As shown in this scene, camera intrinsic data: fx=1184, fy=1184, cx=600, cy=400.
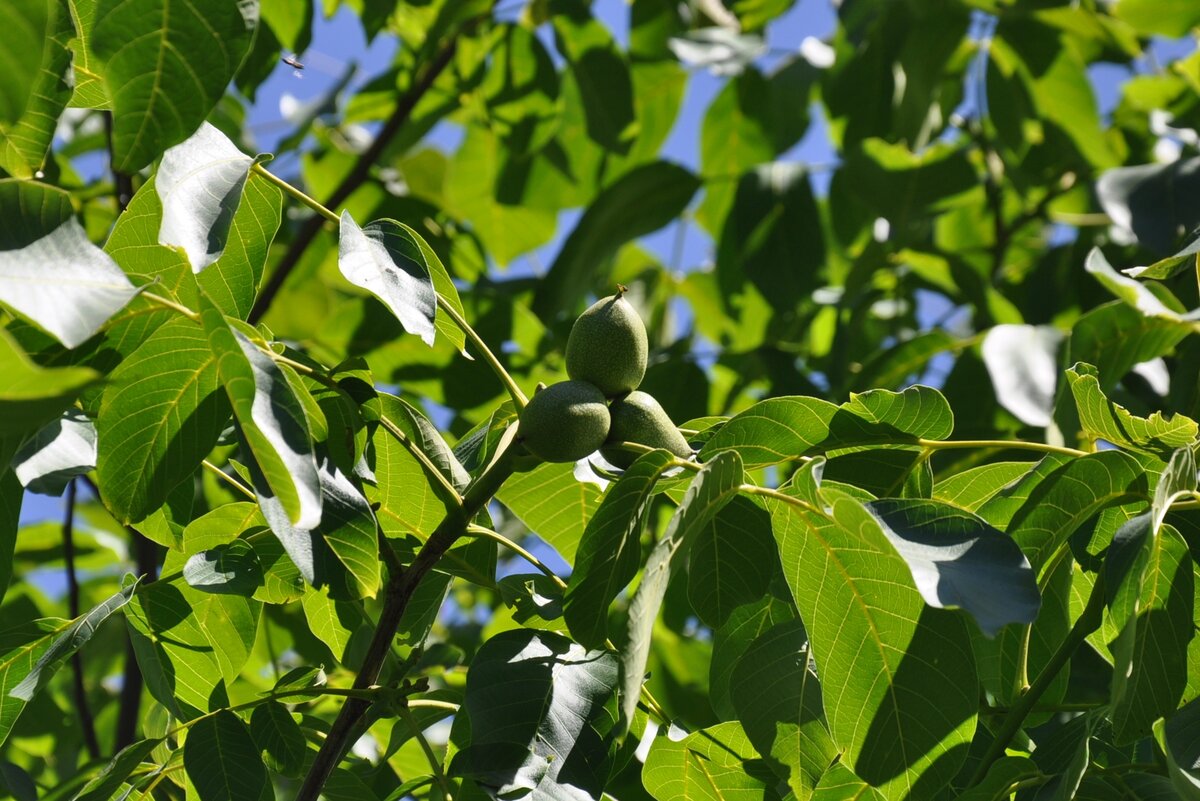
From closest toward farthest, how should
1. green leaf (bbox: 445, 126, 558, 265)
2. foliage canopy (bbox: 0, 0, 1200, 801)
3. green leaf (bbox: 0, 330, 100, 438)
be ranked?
green leaf (bbox: 0, 330, 100, 438), foliage canopy (bbox: 0, 0, 1200, 801), green leaf (bbox: 445, 126, 558, 265)

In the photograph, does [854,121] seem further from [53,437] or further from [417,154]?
[53,437]

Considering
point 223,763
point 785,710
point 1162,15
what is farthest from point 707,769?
point 1162,15

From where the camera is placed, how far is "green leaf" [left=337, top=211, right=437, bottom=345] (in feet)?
3.32

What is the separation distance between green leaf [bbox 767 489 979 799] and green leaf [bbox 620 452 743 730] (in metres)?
0.09

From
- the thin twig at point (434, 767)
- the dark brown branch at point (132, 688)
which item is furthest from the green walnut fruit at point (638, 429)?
the dark brown branch at point (132, 688)

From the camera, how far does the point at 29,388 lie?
27.7 inches

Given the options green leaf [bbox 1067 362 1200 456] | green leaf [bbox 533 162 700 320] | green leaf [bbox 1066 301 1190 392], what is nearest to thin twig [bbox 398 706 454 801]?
green leaf [bbox 1067 362 1200 456]

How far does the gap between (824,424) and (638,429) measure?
0.18 meters

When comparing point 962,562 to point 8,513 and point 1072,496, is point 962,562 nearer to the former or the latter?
point 1072,496

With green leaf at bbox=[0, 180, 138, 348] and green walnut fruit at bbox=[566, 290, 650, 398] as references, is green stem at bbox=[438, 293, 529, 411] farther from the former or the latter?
green leaf at bbox=[0, 180, 138, 348]

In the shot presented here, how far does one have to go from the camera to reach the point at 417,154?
11.4 feet

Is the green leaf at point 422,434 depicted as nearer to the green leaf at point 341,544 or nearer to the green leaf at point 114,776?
the green leaf at point 341,544

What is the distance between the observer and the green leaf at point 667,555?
85cm

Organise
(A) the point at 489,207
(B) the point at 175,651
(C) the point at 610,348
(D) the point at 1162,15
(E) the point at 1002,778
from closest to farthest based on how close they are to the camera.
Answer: (E) the point at 1002,778 → (C) the point at 610,348 → (B) the point at 175,651 → (D) the point at 1162,15 → (A) the point at 489,207
